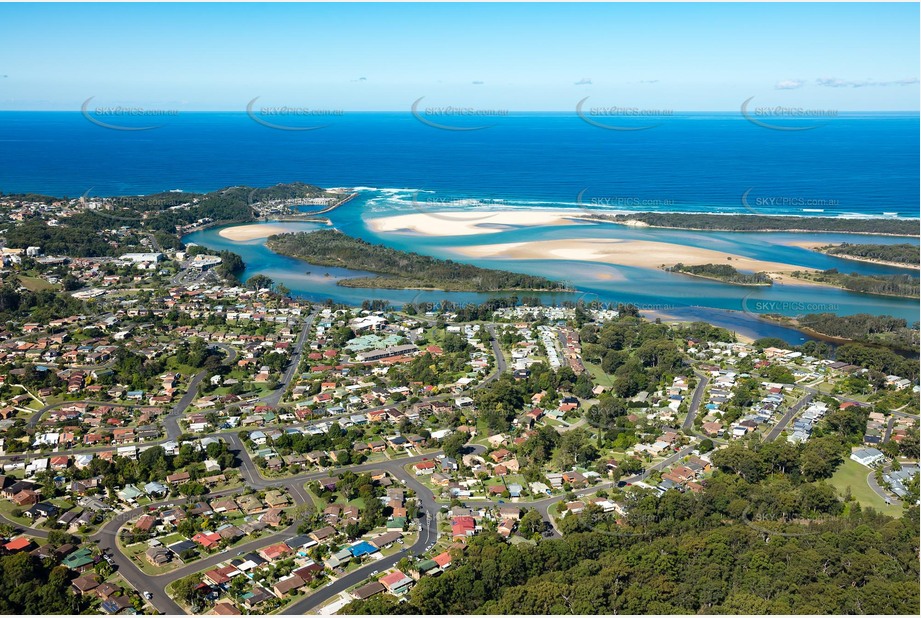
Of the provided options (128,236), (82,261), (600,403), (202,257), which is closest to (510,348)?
(600,403)

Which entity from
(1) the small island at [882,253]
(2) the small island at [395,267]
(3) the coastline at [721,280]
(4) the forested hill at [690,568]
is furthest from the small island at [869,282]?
(4) the forested hill at [690,568]

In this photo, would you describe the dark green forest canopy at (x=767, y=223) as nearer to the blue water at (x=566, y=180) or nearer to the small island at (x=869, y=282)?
the blue water at (x=566, y=180)

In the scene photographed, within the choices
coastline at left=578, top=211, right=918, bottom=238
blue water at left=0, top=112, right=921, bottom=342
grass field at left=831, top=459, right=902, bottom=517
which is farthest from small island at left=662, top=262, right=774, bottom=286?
grass field at left=831, top=459, right=902, bottom=517

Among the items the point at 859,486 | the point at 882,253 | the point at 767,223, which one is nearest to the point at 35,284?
the point at 859,486

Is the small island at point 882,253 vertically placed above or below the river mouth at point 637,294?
above

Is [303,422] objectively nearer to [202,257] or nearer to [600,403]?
[600,403]

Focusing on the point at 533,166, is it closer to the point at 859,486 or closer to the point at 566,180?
the point at 566,180
